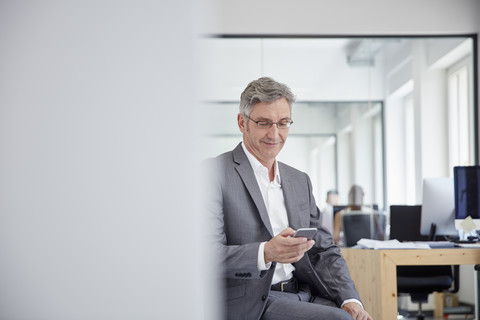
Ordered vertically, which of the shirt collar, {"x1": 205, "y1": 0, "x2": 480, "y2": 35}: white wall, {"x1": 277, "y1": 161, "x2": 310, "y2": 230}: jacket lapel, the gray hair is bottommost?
{"x1": 277, "y1": 161, "x2": 310, "y2": 230}: jacket lapel

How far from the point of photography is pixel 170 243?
1.79ft

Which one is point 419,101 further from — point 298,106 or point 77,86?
point 77,86

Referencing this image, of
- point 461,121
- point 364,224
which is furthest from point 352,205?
point 461,121

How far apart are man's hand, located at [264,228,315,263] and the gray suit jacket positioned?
65mm

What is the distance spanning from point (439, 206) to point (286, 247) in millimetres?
1823

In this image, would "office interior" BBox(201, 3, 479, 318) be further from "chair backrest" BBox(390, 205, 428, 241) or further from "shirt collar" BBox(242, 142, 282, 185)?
"shirt collar" BBox(242, 142, 282, 185)

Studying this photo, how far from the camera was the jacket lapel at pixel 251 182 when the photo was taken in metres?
2.10

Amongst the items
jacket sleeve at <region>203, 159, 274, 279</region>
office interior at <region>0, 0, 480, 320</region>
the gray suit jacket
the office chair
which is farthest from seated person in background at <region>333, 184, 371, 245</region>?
office interior at <region>0, 0, 480, 320</region>

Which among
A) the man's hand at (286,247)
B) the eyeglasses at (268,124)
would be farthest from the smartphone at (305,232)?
the eyeglasses at (268,124)

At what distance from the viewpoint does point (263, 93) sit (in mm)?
2211

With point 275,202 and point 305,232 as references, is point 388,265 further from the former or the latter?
point 305,232

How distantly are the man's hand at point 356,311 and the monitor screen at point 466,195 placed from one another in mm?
1377

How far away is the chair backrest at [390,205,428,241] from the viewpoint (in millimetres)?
4141

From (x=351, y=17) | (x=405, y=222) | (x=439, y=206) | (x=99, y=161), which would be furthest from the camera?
(x=351, y=17)
